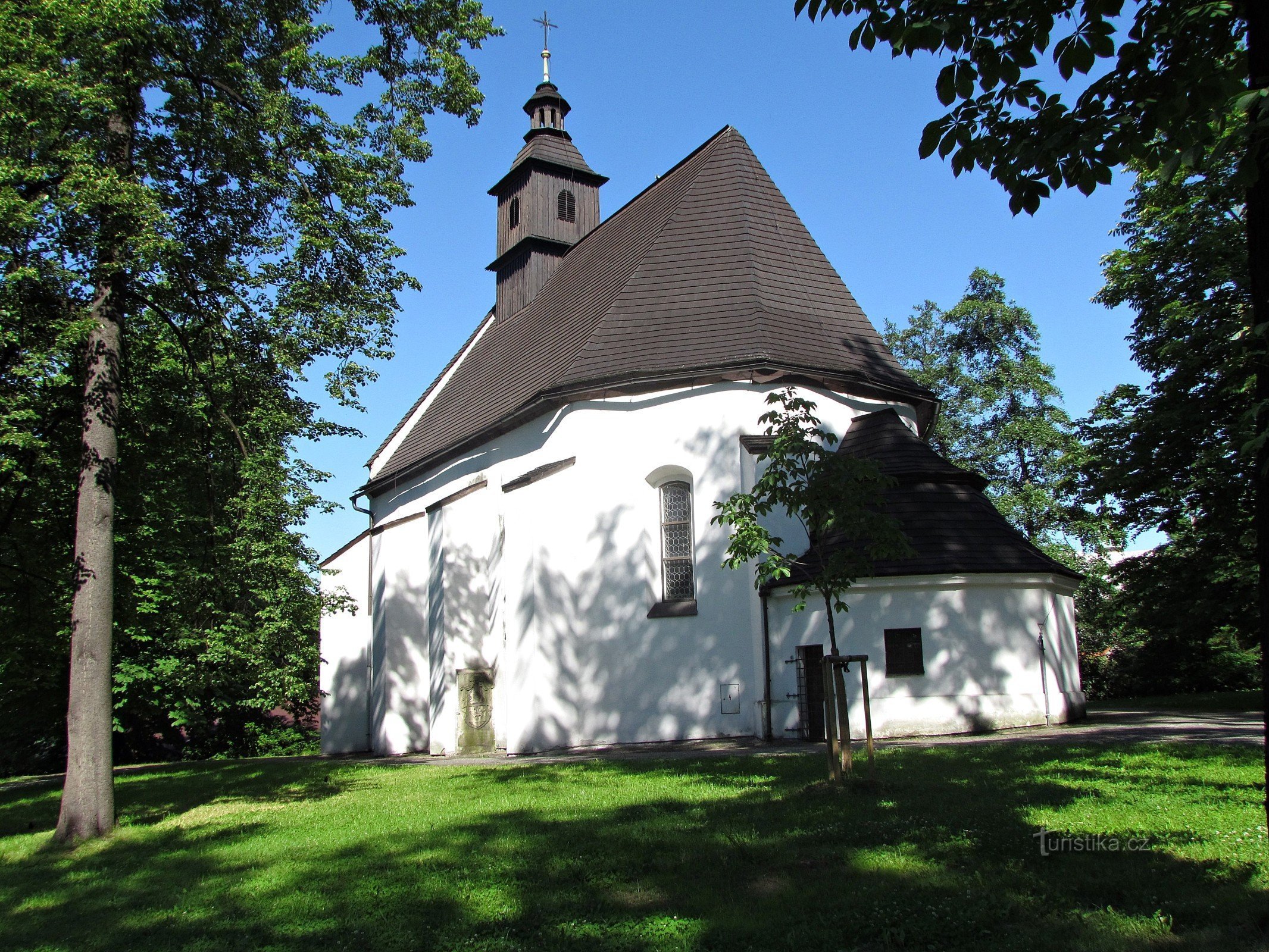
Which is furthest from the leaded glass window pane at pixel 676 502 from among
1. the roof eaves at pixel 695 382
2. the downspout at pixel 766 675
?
the downspout at pixel 766 675

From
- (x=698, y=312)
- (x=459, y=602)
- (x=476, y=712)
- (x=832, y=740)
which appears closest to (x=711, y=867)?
(x=832, y=740)

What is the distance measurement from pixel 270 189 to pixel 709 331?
26.1 feet

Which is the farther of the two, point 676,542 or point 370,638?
point 370,638

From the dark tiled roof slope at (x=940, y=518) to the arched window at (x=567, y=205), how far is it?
13322 mm

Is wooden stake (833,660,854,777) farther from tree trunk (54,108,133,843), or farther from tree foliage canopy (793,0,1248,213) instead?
tree trunk (54,108,133,843)

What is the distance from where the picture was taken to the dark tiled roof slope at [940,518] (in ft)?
47.2

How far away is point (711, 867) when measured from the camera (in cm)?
634

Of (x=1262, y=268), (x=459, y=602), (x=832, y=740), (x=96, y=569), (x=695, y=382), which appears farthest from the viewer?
(x=459, y=602)

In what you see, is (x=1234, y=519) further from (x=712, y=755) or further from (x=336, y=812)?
(x=336, y=812)

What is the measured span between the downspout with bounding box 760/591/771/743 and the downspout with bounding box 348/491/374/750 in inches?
438

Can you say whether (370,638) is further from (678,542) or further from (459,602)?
(678,542)

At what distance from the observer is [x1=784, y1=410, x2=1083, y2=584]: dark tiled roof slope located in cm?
1439

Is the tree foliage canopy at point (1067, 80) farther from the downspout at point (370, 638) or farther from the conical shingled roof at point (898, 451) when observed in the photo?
the downspout at point (370, 638)

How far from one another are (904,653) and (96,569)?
35.7 ft
